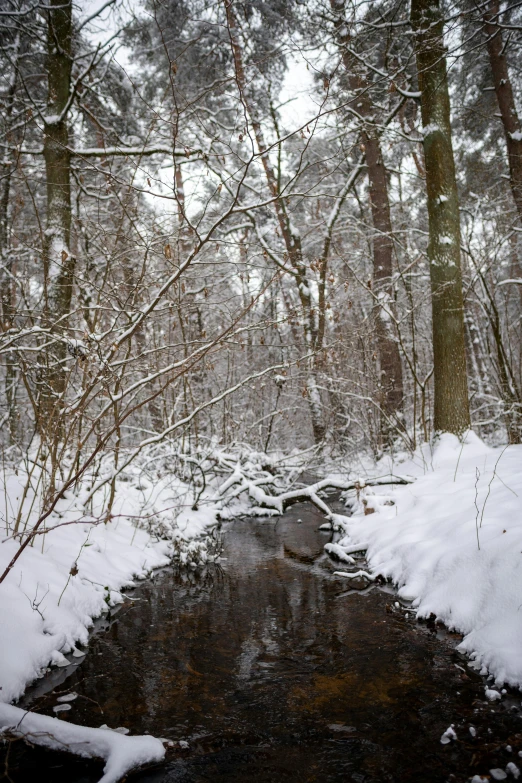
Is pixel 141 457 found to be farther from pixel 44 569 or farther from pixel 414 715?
pixel 414 715

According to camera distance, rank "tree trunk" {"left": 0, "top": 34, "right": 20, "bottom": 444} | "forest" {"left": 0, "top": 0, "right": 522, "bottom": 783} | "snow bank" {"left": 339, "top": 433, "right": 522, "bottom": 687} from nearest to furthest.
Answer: "snow bank" {"left": 339, "top": 433, "right": 522, "bottom": 687}
"forest" {"left": 0, "top": 0, "right": 522, "bottom": 783}
"tree trunk" {"left": 0, "top": 34, "right": 20, "bottom": 444}

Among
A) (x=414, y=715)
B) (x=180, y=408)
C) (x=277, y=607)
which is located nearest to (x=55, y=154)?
(x=180, y=408)

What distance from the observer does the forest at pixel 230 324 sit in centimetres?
357

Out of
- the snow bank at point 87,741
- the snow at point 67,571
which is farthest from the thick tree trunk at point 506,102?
the snow bank at point 87,741

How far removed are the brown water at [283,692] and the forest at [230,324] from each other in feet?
0.29

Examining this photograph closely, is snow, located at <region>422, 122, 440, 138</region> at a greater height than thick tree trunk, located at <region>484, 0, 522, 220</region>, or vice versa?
thick tree trunk, located at <region>484, 0, 522, 220</region>

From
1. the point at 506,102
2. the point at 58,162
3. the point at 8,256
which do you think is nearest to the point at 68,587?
the point at 58,162

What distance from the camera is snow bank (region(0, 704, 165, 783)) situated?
227 centimetres

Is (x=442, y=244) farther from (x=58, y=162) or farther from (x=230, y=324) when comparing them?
(x=58, y=162)

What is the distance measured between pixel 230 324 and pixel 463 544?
9.81ft

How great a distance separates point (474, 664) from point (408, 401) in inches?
410

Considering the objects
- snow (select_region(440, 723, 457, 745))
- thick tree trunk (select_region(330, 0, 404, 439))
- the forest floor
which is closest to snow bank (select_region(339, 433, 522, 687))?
the forest floor

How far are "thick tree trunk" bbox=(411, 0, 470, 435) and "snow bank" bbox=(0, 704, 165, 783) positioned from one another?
19.7ft

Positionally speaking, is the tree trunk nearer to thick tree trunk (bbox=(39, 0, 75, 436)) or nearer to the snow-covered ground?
thick tree trunk (bbox=(39, 0, 75, 436))
